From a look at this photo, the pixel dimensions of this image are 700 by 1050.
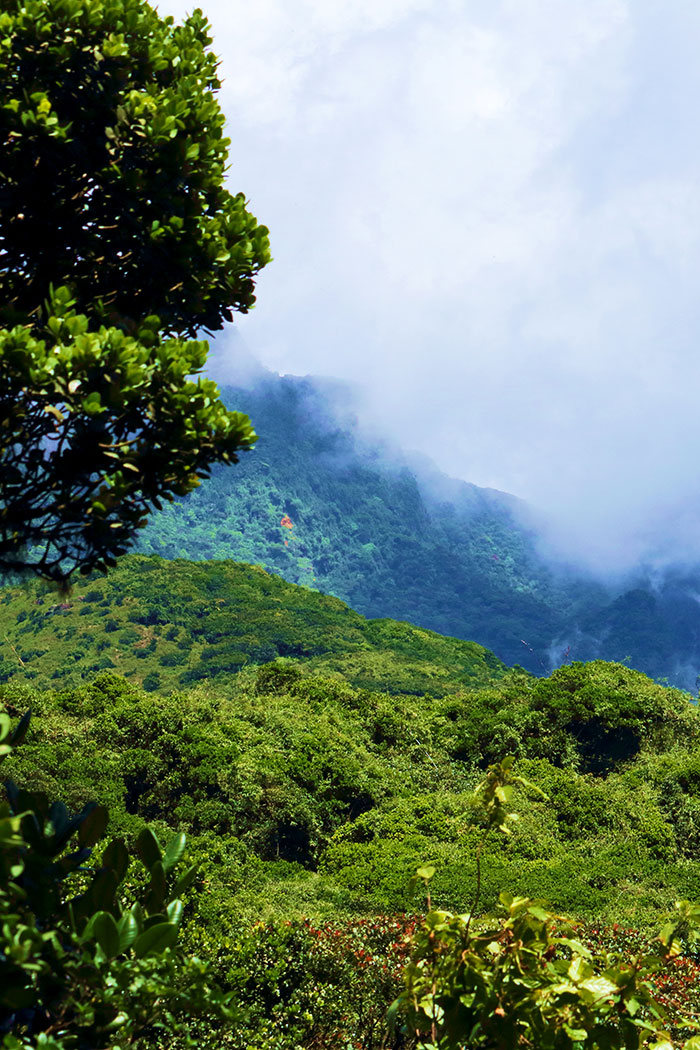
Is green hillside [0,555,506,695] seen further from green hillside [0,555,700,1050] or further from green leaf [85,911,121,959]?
green leaf [85,911,121,959]

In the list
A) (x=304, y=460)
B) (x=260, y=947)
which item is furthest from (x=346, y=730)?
(x=304, y=460)

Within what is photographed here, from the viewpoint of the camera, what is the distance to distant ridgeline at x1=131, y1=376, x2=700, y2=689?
15038 centimetres

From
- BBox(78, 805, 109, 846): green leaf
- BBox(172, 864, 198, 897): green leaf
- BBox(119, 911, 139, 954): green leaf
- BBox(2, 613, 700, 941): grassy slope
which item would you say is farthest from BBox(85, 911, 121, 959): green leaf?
BBox(2, 613, 700, 941): grassy slope

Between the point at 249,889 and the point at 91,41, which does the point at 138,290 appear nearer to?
the point at 91,41

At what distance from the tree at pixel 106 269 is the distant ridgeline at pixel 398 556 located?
135m

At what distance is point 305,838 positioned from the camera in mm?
23188

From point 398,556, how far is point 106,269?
173m

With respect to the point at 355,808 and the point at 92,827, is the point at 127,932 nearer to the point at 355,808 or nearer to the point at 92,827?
the point at 92,827

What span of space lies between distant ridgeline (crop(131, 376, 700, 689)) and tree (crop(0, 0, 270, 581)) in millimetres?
134982

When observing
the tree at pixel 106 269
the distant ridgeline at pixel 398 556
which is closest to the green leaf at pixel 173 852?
the tree at pixel 106 269

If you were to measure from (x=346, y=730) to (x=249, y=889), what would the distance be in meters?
13.5

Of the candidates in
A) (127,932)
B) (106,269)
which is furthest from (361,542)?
(127,932)

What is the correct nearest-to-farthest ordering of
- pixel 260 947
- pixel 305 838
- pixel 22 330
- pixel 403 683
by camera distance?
pixel 22 330 → pixel 260 947 → pixel 305 838 → pixel 403 683

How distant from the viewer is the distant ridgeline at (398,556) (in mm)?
150375
